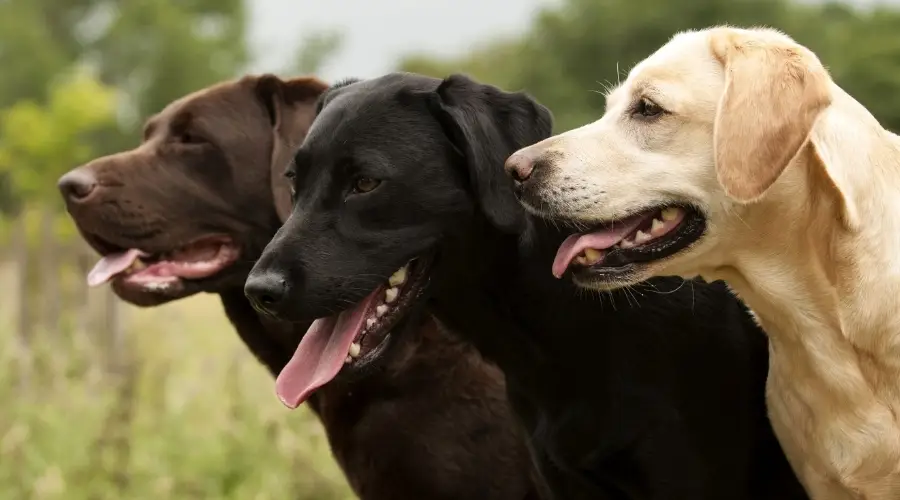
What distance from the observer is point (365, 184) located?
2953 millimetres

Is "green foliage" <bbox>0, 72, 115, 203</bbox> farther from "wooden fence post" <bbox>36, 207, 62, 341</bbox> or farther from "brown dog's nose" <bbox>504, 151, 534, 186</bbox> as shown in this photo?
"brown dog's nose" <bbox>504, 151, 534, 186</bbox>

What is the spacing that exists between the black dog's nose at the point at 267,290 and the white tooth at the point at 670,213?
0.97 metres

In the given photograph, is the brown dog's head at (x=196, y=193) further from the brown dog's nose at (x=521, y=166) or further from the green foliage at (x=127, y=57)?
the green foliage at (x=127, y=57)

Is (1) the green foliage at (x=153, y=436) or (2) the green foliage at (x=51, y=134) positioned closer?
(1) the green foliage at (x=153, y=436)

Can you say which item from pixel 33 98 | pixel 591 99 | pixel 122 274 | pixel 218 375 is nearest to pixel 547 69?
pixel 591 99

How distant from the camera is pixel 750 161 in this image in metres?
2.64

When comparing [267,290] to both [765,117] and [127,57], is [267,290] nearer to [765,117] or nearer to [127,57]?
[765,117]

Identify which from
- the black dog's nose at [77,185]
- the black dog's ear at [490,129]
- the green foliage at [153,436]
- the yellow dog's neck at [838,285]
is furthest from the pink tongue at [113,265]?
the yellow dog's neck at [838,285]

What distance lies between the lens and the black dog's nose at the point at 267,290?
280 centimetres

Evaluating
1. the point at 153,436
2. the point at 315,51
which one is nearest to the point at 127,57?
the point at 315,51

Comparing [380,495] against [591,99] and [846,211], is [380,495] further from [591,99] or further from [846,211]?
[591,99]

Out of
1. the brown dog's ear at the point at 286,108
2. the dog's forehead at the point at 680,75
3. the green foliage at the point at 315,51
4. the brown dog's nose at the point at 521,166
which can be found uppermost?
the dog's forehead at the point at 680,75

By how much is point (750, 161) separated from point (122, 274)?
86.9 inches

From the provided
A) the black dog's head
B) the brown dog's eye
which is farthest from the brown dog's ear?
the black dog's head
